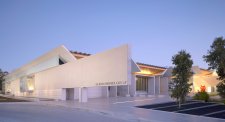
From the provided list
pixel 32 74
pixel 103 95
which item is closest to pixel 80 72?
pixel 103 95

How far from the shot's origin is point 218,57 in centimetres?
1895

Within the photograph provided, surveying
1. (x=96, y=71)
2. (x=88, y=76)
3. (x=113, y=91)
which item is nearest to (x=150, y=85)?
(x=113, y=91)

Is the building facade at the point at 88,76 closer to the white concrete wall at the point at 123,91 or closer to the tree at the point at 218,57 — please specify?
the white concrete wall at the point at 123,91

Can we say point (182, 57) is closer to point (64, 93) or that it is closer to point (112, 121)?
point (112, 121)

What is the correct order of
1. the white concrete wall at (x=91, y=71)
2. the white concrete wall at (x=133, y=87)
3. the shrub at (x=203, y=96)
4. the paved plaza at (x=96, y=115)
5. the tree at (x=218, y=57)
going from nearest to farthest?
the paved plaza at (x=96, y=115), the tree at (x=218, y=57), the white concrete wall at (x=91, y=71), the shrub at (x=203, y=96), the white concrete wall at (x=133, y=87)

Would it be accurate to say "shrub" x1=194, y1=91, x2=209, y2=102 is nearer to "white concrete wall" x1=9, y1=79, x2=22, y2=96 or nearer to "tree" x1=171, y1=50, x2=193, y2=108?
"tree" x1=171, y1=50, x2=193, y2=108

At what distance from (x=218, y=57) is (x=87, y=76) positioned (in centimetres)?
1472

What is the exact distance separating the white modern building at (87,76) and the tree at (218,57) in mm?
6344

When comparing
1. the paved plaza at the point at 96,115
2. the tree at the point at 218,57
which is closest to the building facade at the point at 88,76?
the paved plaza at the point at 96,115

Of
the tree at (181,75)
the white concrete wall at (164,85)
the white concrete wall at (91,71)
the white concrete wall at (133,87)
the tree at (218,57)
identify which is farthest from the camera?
the white concrete wall at (164,85)

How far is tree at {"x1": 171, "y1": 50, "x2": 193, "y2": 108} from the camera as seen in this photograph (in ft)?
77.3

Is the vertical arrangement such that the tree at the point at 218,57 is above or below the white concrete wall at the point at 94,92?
above

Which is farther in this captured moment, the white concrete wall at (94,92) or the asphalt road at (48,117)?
the white concrete wall at (94,92)

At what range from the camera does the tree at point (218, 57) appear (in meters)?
18.7
